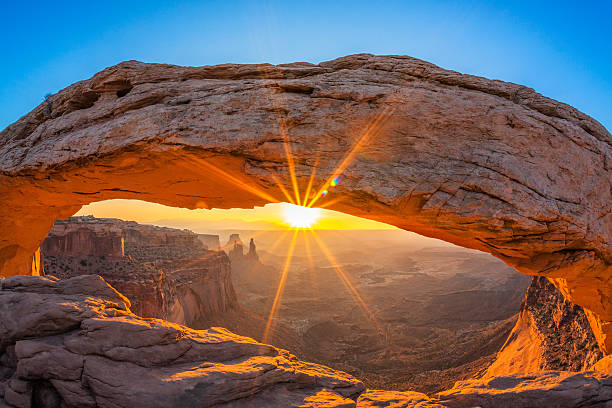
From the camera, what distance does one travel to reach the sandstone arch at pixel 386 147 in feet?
18.5

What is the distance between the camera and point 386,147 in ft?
19.5

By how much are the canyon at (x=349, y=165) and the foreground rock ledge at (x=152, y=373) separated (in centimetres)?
4

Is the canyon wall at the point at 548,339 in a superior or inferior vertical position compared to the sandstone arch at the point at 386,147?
inferior

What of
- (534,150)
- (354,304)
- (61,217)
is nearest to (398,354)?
(354,304)

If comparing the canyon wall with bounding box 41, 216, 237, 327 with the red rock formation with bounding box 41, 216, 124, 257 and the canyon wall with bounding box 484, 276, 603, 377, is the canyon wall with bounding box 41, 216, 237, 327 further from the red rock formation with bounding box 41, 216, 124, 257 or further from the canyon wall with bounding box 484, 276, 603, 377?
the canyon wall with bounding box 484, 276, 603, 377

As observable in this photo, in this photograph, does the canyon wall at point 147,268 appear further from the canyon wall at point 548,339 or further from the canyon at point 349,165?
the canyon wall at point 548,339

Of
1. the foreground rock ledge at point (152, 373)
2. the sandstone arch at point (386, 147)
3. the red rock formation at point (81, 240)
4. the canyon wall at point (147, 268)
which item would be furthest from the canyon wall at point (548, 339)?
the red rock formation at point (81, 240)

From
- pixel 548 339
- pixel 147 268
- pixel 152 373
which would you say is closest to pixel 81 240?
pixel 147 268

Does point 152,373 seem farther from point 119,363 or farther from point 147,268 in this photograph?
point 147,268

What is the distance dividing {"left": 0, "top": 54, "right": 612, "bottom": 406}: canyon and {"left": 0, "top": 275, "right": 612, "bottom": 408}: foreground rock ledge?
38 millimetres

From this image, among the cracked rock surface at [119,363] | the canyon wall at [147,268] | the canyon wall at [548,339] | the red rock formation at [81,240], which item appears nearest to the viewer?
→ the cracked rock surface at [119,363]

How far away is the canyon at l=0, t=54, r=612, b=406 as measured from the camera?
4906mm

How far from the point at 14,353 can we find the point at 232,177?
4.98m

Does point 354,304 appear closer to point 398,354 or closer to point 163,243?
point 398,354
